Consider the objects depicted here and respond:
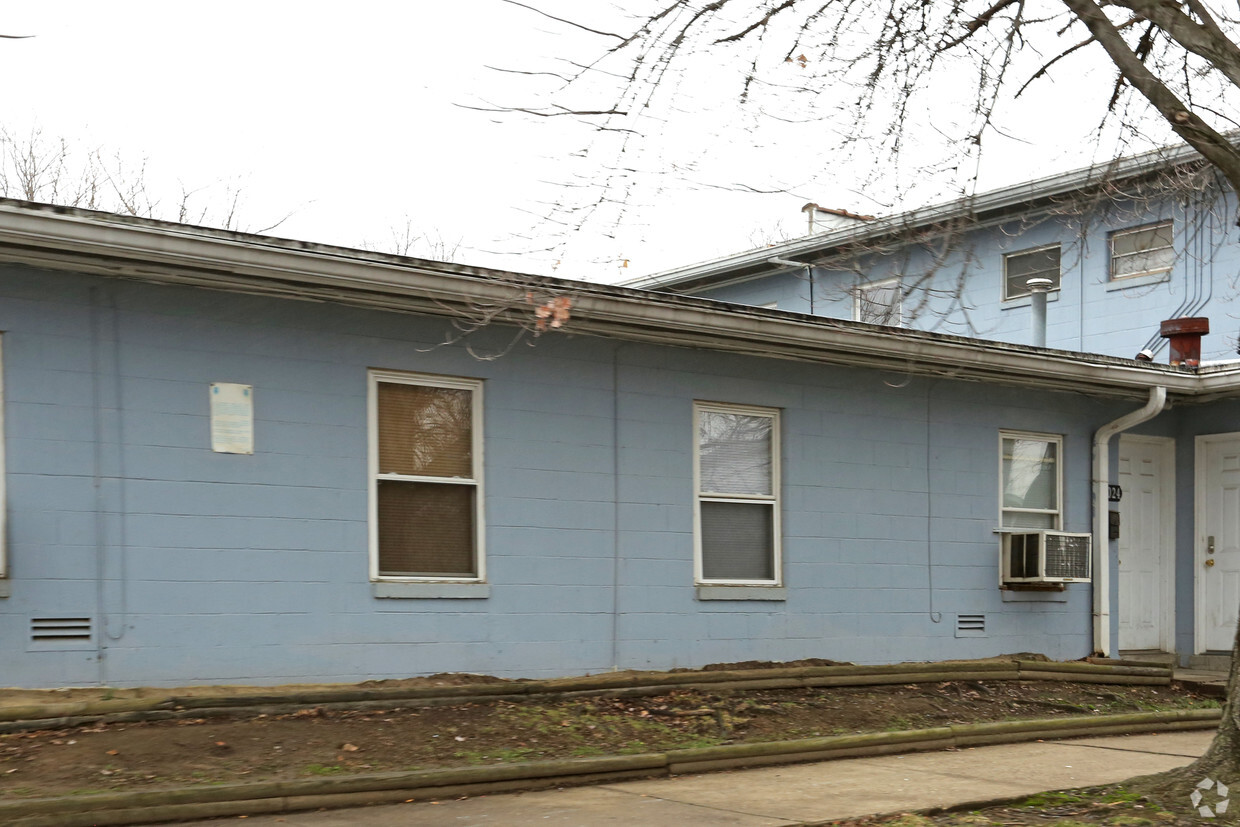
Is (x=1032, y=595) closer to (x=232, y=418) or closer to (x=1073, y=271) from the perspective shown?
(x=1073, y=271)

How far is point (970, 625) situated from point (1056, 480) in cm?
214

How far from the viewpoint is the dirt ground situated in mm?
6762

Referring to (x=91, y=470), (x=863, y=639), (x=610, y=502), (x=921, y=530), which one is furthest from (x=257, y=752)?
(x=921, y=530)

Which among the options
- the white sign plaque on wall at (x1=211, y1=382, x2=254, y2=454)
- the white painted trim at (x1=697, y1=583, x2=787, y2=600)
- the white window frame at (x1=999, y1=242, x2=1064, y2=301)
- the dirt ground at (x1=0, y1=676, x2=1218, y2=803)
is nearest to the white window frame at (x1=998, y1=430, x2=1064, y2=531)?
the dirt ground at (x1=0, y1=676, x2=1218, y2=803)

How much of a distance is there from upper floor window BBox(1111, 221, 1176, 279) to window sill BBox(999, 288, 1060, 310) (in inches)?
39.6

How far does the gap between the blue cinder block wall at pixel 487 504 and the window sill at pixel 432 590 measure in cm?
6

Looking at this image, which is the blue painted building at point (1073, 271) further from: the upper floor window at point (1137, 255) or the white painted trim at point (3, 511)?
the white painted trim at point (3, 511)

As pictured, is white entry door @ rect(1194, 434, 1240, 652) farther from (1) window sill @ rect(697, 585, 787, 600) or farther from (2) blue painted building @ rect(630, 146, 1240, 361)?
(1) window sill @ rect(697, 585, 787, 600)

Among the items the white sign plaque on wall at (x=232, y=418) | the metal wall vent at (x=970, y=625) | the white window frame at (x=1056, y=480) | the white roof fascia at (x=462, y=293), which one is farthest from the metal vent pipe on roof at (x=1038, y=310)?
the white sign plaque on wall at (x=232, y=418)

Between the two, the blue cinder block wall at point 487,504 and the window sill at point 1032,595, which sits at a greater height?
the blue cinder block wall at point 487,504

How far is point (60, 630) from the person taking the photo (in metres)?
7.83

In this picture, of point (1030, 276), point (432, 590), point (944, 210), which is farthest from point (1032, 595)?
point (432, 590)

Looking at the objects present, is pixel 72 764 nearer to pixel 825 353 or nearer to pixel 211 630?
pixel 211 630

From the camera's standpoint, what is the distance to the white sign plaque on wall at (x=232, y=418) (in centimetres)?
849
